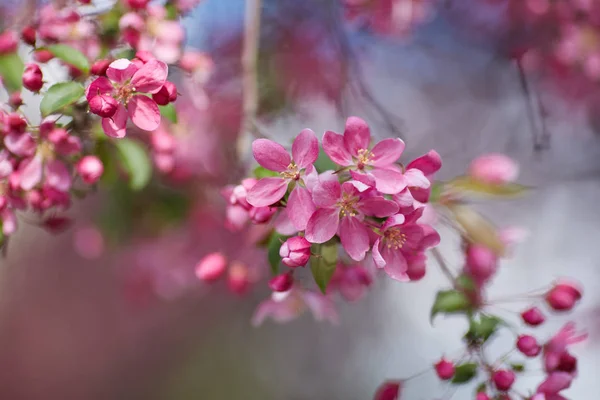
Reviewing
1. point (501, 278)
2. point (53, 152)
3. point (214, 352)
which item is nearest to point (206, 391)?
point (214, 352)

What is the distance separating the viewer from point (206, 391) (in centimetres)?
275

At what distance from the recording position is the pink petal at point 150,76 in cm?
65

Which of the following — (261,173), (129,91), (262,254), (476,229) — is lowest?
(262,254)

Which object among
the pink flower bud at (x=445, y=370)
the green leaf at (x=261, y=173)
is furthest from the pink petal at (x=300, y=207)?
the pink flower bud at (x=445, y=370)

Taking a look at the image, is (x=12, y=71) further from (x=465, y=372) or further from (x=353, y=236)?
(x=465, y=372)

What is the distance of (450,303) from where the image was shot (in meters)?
0.82

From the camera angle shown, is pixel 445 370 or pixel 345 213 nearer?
pixel 345 213

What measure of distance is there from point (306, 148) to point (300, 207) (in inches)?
2.6

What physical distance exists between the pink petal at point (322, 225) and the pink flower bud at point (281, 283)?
154 millimetres

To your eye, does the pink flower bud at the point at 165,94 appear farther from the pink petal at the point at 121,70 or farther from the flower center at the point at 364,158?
the flower center at the point at 364,158

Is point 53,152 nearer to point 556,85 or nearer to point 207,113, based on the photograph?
point 207,113

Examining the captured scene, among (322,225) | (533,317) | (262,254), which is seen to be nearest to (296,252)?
(322,225)

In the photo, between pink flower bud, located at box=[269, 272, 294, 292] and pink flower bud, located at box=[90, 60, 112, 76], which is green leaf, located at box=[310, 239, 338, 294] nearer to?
pink flower bud, located at box=[269, 272, 294, 292]

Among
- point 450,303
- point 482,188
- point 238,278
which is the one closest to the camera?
point 450,303
